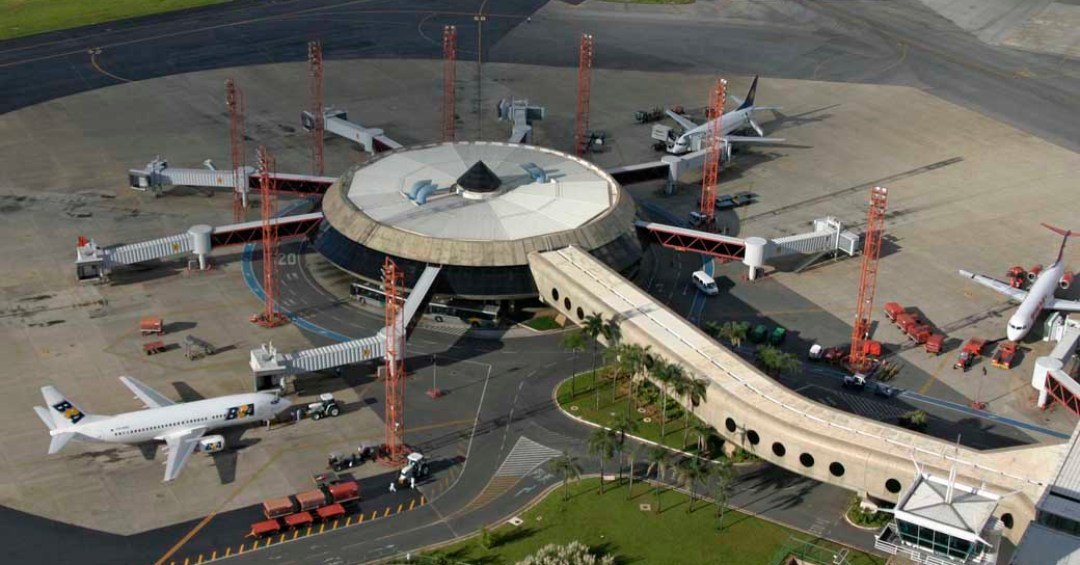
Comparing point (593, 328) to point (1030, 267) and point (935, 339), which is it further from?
point (1030, 267)

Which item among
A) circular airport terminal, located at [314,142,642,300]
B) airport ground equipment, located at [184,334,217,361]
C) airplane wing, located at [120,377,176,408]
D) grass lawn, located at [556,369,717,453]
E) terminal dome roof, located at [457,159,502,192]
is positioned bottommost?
grass lawn, located at [556,369,717,453]

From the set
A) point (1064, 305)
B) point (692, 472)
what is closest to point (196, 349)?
point (692, 472)

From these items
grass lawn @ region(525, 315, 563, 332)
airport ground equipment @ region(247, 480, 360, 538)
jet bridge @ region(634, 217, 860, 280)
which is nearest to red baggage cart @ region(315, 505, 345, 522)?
airport ground equipment @ region(247, 480, 360, 538)

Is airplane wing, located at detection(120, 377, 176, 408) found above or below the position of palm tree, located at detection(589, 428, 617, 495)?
below

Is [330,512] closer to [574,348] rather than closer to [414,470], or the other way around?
[414,470]

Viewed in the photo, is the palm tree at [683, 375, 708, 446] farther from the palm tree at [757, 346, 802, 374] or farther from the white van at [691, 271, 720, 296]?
the white van at [691, 271, 720, 296]

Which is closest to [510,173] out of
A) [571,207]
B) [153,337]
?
[571,207]

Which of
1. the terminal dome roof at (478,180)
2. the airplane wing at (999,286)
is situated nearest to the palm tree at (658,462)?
the terminal dome roof at (478,180)
